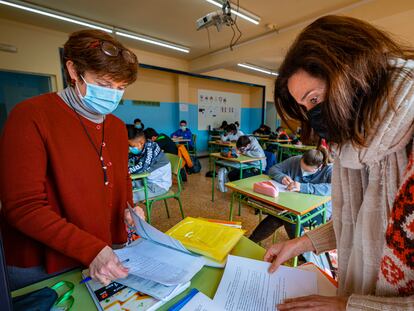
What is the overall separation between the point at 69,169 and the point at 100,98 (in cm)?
28

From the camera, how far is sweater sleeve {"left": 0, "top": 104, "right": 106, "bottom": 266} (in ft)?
1.90

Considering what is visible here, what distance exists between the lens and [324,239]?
27.9 inches

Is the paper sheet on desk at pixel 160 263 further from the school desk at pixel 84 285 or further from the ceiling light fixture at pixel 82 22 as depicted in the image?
the ceiling light fixture at pixel 82 22

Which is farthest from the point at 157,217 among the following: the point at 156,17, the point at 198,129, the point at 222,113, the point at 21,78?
the point at 222,113

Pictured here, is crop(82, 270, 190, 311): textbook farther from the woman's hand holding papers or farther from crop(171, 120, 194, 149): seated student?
crop(171, 120, 194, 149): seated student

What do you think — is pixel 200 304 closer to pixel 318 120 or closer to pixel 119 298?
pixel 119 298

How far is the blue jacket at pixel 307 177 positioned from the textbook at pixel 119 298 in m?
1.54

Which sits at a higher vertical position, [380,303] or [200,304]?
[380,303]

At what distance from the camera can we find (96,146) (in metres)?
0.78

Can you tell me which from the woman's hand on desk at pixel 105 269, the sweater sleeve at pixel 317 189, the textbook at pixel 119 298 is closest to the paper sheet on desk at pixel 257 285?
the textbook at pixel 119 298

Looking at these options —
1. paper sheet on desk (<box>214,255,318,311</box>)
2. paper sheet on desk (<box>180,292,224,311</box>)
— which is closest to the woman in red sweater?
paper sheet on desk (<box>180,292,224,311</box>)

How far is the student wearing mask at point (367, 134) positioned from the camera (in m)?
0.41

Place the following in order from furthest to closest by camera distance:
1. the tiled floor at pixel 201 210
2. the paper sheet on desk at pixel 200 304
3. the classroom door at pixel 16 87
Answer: the classroom door at pixel 16 87 < the tiled floor at pixel 201 210 < the paper sheet on desk at pixel 200 304

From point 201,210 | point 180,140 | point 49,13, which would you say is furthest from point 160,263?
point 180,140
